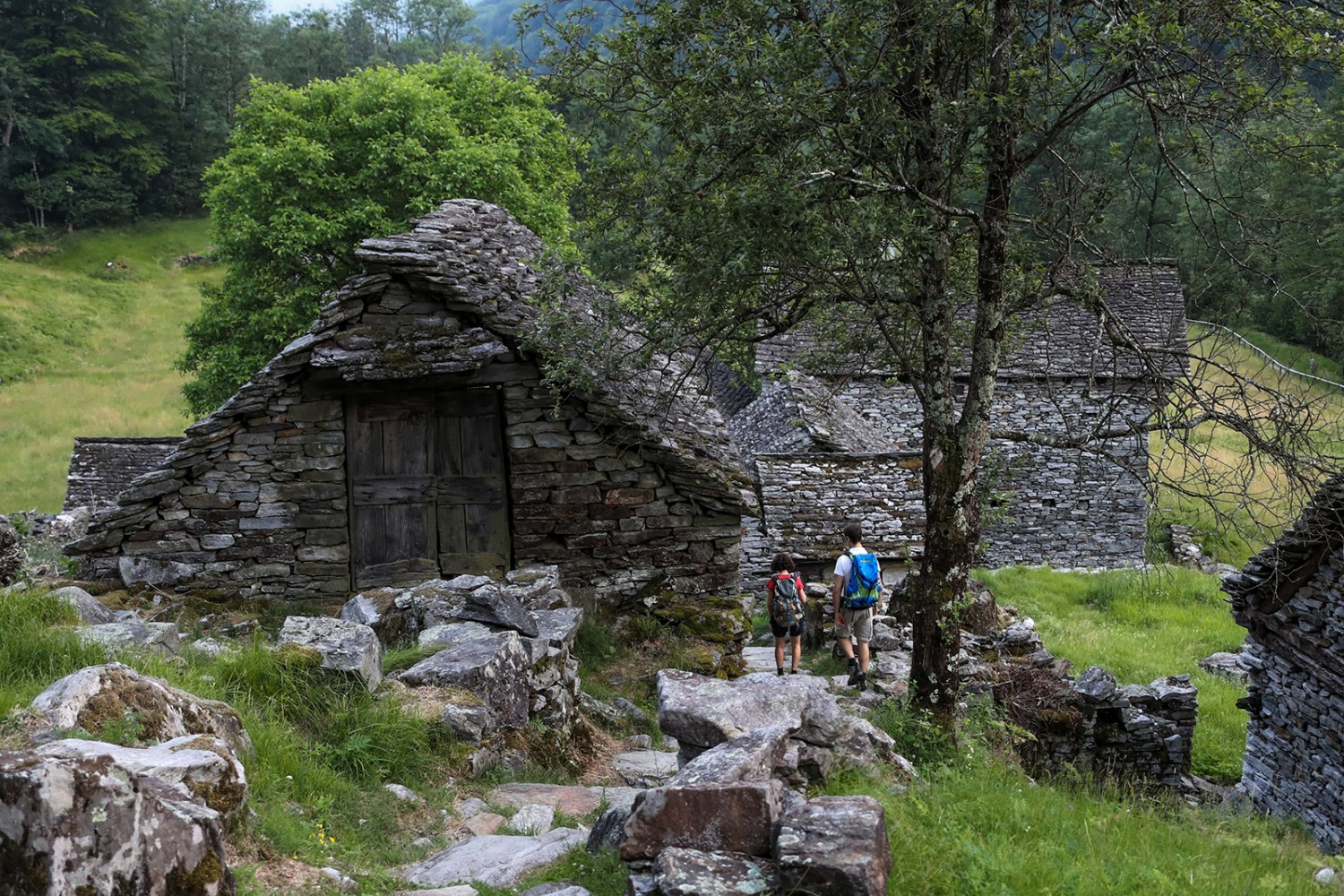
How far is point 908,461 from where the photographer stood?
20.7 metres

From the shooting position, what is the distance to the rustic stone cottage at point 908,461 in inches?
781

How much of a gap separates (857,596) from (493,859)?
714 centimetres

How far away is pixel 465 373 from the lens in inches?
423

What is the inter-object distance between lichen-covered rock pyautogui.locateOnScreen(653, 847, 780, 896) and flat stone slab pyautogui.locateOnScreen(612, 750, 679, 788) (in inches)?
123

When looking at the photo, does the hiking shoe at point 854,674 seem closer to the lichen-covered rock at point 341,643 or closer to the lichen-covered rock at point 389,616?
the lichen-covered rock at point 389,616

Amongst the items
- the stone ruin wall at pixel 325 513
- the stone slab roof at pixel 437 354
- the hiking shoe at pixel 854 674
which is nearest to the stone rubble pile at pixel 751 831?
the stone slab roof at pixel 437 354

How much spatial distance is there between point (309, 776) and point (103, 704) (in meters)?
1.20

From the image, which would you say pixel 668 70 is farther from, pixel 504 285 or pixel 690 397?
pixel 690 397

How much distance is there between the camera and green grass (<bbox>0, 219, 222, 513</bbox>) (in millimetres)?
32375

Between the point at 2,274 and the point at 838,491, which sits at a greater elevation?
the point at 2,274

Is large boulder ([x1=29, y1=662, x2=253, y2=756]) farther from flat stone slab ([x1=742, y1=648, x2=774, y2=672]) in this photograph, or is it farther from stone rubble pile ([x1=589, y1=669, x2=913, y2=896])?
flat stone slab ([x1=742, y1=648, x2=774, y2=672])

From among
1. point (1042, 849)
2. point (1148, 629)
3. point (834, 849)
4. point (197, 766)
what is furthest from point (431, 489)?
point (1148, 629)

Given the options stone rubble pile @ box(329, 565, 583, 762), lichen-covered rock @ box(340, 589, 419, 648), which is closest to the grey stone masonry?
lichen-covered rock @ box(340, 589, 419, 648)

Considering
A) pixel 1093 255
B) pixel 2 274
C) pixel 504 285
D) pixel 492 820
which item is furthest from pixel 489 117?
pixel 2 274
